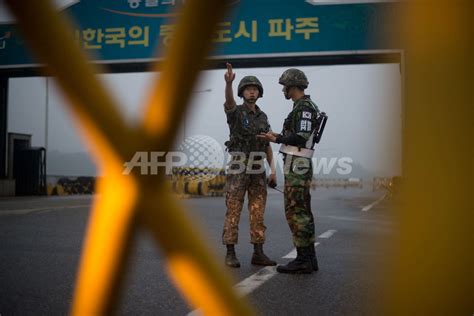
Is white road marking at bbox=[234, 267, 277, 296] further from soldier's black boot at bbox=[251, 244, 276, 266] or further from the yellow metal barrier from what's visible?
the yellow metal barrier

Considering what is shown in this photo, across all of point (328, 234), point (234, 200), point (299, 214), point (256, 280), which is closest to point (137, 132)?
point (256, 280)

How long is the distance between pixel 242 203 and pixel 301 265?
0.73 metres

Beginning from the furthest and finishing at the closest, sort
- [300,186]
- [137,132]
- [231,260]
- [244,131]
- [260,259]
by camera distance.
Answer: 1. [244,131]
2. [260,259]
3. [231,260]
4. [300,186]
5. [137,132]

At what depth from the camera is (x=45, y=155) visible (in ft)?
68.1

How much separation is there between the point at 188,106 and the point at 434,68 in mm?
309

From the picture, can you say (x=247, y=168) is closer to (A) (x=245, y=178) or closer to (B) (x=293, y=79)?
(A) (x=245, y=178)

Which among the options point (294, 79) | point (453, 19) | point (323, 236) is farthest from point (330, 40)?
point (453, 19)

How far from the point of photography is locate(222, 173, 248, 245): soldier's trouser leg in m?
4.33

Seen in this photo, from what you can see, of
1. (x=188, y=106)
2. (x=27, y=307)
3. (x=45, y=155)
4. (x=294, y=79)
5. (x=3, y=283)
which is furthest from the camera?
(x=45, y=155)

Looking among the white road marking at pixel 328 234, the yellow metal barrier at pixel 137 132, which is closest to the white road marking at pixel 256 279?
the yellow metal barrier at pixel 137 132

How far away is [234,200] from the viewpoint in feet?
14.3

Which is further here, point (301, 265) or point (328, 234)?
point (328, 234)

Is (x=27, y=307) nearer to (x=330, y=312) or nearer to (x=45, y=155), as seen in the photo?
(x=330, y=312)

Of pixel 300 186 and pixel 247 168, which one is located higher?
pixel 247 168
